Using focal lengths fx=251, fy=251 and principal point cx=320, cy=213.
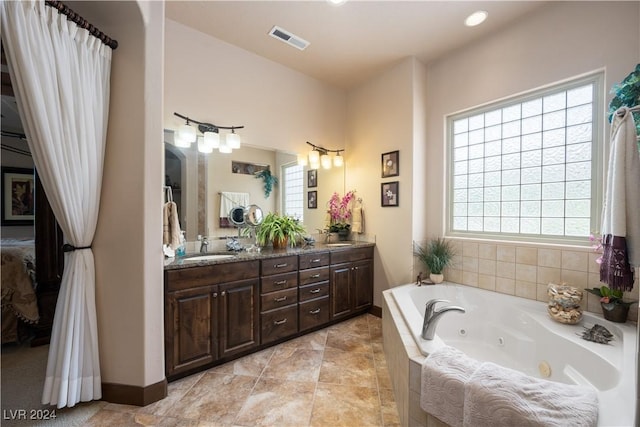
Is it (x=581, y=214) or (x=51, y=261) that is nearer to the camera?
(x=581, y=214)

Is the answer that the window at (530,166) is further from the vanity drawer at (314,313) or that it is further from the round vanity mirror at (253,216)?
the round vanity mirror at (253,216)

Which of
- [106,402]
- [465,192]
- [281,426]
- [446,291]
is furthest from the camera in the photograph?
[465,192]

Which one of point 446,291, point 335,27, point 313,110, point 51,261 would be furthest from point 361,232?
point 51,261

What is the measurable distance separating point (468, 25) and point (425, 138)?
1.08m

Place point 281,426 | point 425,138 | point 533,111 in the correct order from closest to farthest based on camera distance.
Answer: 1. point 281,426
2. point 533,111
3. point 425,138

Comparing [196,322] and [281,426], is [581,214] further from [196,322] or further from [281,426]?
[196,322]

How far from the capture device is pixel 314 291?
261 centimetres

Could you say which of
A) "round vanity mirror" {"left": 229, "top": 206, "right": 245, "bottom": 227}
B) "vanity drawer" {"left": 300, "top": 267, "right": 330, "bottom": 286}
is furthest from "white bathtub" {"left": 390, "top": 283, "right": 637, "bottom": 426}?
"round vanity mirror" {"left": 229, "top": 206, "right": 245, "bottom": 227}

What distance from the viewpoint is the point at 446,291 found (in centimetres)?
258

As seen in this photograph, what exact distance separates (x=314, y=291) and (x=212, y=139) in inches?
72.7

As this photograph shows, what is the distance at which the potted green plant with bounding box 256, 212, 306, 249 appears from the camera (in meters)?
2.74

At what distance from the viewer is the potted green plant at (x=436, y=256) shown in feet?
8.91

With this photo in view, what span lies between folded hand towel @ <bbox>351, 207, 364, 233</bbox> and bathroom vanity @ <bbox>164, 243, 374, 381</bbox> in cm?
35

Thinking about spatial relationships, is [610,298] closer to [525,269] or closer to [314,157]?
[525,269]
